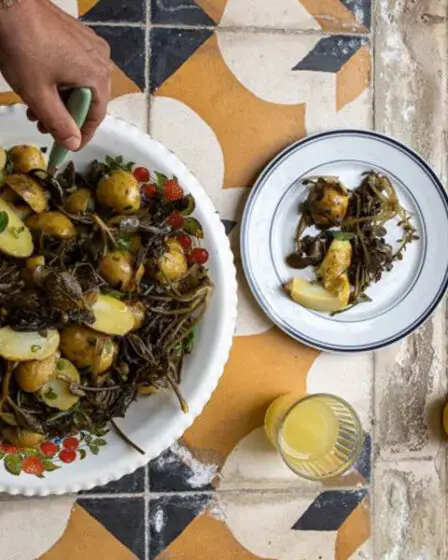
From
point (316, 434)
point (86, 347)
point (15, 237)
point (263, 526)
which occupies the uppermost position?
point (15, 237)

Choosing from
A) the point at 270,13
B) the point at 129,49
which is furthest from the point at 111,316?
the point at 270,13

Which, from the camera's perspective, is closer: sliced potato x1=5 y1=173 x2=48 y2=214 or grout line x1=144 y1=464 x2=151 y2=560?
sliced potato x1=5 y1=173 x2=48 y2=214

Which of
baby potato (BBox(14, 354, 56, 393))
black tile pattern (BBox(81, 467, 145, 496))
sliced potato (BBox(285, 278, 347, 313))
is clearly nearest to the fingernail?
baby potato (BBox(14, 354, 56, 393))

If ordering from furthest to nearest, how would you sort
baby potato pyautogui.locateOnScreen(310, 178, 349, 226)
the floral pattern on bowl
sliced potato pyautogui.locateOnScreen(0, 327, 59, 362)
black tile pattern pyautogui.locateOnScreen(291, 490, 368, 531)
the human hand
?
black tile pattern pyautogui.locateOnScreen(291, 490, 368, 531), baby potato pyautogui.locateOnScreen(310, 178, 349, 226), the floral pattern on bowl, sliced potato pyautogui.locateOnScreen(0, 327, 59, 362), the human hand

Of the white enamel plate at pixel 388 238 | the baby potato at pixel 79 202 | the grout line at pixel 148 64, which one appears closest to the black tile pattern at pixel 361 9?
the white enamel plate at pixel 388 238

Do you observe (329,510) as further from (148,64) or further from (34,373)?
(148,64)

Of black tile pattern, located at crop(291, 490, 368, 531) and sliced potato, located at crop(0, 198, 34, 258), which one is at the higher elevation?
sliced potato, located at crop(0, 198, 34, 258)

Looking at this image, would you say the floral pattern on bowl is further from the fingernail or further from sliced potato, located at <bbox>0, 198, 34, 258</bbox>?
the fingernail

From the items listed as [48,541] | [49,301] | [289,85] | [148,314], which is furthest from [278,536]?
[289,85]
